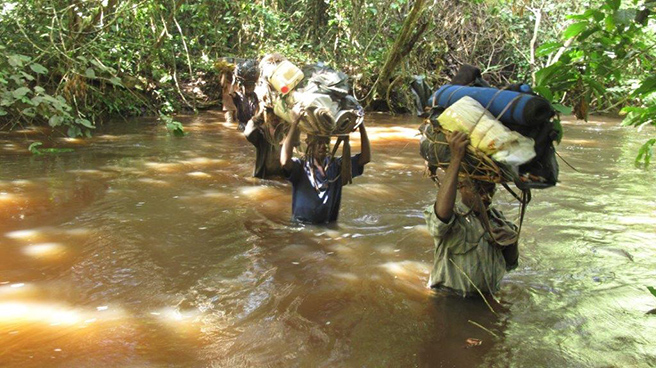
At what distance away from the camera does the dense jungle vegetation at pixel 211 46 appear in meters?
7.64

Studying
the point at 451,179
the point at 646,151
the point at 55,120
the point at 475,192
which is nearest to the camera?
the point at 451,179

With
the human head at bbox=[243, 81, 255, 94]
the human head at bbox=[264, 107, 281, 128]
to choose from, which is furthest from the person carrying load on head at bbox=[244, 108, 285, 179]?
the human head at bbox=[243, 81, 255, 94]

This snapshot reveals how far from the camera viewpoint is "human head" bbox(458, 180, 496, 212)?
3.02 meters

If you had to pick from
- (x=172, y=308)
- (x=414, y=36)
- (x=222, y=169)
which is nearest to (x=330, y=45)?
(x=414, y=36)

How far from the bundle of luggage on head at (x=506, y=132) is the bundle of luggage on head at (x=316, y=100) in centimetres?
131

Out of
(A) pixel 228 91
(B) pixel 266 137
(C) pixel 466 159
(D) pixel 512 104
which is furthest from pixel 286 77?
(A) pixel 228 91

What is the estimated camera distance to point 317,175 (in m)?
4.54

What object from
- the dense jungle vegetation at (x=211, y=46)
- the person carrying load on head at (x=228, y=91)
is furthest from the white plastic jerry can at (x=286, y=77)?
the person carrying load on head at (x=228, y=91)

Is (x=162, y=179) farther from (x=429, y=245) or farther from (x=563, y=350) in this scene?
(x=563, y=350)

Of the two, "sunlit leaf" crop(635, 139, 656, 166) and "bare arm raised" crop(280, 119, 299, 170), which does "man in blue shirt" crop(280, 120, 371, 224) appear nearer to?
"bare arm raised" crop(280, 119, 299, 170)

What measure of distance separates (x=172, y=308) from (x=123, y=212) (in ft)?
6.77

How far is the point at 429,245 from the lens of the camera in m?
4.57

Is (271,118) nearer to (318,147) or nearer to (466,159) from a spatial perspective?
(318,147)

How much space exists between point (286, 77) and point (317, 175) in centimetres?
78
